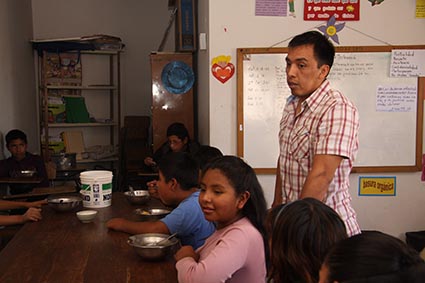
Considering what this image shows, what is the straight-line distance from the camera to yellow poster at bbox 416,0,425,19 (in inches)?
136

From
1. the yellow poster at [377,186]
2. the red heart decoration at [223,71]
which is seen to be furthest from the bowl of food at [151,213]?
the yellow poster at [377,186]

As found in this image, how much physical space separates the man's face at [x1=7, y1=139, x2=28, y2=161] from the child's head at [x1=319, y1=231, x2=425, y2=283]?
151 inches

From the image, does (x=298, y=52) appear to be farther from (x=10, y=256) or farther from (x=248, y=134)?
(x=248, y=134)

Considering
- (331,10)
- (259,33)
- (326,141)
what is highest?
(331,10)

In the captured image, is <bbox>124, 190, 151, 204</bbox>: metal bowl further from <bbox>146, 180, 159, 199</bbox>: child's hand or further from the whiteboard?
the whiteboard

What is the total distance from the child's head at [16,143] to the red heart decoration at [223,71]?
1.93m

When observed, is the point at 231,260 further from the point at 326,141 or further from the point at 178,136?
the point at 178,136

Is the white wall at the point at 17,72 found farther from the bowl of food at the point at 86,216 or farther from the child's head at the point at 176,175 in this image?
the child's head at the point at 176,175

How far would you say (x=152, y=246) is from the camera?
1.62m

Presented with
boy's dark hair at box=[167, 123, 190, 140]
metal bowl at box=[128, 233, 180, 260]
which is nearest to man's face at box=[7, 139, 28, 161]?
boy's dark hair at box=[167, 123, 190, 140]

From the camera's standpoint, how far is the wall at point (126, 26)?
244 inches

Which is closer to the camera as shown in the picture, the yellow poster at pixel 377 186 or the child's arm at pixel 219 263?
the child's arm at pixel 219 263

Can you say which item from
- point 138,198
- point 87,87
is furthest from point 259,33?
point 87,87

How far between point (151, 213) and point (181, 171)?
30 centimetres
